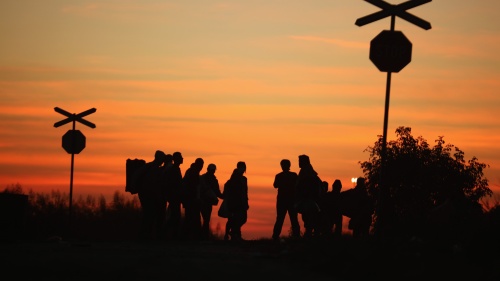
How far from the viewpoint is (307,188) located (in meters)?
28.2

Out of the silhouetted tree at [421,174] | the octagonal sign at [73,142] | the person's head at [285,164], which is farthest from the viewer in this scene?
→ the silhouetted tree at [421,174]

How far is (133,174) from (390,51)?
26.8 ft

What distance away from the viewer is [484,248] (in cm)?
1858

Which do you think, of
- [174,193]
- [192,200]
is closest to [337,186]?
[192,200]

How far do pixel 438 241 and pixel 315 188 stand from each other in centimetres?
857

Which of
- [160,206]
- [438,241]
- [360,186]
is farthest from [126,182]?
[438,241]

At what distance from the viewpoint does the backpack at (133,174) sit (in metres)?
29.0

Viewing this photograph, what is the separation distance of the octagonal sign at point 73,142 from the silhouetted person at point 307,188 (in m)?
12.2

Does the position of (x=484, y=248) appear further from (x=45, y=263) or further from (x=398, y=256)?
(x=45, y=263)

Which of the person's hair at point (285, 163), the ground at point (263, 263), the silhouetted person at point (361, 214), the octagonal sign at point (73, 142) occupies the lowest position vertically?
the ground at point (263, 263)

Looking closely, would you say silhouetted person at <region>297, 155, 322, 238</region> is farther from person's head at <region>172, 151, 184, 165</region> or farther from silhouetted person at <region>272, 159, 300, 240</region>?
person's head at <region>172, 151, 184, 165</region>

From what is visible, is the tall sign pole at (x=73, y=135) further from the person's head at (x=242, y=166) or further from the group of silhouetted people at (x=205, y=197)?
the person's head at (x=242, y=166)

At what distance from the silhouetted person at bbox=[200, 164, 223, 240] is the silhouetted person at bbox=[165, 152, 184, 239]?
0.61 m

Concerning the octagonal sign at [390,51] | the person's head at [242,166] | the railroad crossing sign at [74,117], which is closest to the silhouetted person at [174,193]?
the person's head at [242,166]
